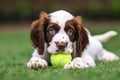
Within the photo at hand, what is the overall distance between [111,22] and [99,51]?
10656mm

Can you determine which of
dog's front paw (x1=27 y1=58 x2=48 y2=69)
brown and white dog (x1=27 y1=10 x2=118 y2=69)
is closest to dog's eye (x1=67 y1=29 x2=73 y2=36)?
brown and white dog (x1=27 y1=10 x2=118 y2=69)

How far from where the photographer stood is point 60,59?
20.4ft

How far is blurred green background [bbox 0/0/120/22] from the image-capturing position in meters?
18.3

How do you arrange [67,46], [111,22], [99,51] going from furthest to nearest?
1. [111,22]
2. [99,51]
3. [67,46]

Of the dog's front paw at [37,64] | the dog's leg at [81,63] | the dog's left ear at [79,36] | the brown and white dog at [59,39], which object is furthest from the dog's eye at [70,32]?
the dog's front paw at [37,64]

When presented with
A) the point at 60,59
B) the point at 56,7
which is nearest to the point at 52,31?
the point at 60,59

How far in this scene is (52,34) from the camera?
620 cm

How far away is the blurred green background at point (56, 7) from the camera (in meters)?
18.3

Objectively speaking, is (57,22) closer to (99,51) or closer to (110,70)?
(110,70)

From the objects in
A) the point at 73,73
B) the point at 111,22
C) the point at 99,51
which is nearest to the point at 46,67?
the point at 73,73

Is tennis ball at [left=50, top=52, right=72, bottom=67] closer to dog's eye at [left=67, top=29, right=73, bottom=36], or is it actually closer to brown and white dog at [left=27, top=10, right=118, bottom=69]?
brown and white dog at [left=27, top=10, right=118, bottom=69]

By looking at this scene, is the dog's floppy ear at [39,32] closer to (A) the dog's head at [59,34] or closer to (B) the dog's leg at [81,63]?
(A) the dog's head at [59,34]

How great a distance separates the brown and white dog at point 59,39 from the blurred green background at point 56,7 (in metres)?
11.6

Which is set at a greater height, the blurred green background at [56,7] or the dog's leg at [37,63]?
the blurred green background at [56,7]
